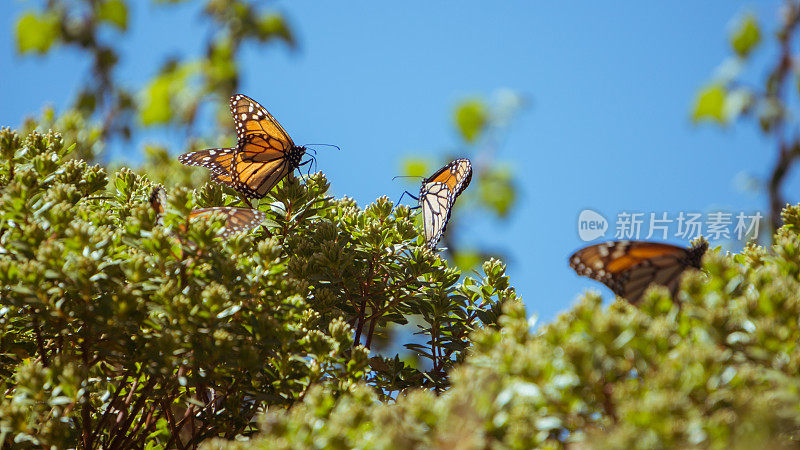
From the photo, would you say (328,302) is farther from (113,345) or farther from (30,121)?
(30,121)

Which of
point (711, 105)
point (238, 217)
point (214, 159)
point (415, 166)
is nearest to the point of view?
point (238, 217)

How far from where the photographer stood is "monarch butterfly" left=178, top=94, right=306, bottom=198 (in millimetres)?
4145

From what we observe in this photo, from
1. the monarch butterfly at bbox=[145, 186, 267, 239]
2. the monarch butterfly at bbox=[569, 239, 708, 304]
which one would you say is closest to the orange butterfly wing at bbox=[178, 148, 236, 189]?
the monarch butterfly at bbox=[145, 186, 267, 239]

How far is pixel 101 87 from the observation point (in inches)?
359

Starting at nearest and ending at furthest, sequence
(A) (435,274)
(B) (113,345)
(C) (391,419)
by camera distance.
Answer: (C) (391,419)
(B) (113,345)
(A) (435,274)

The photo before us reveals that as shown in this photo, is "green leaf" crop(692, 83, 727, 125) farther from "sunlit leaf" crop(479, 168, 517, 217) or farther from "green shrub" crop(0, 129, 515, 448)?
"green shrub" crop(0, 129, 515, 448)

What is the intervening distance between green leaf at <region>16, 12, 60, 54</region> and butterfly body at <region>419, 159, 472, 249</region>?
6.19 metres

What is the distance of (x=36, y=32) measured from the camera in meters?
8.75

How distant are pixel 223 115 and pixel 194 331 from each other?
22.7 ft

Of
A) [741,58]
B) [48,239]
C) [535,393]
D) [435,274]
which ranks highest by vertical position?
[741,58]

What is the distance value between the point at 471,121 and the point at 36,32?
5785 mm

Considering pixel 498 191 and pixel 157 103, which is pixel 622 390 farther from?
pixel 498 191

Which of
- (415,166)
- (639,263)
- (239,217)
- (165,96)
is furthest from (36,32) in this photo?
(639,263)

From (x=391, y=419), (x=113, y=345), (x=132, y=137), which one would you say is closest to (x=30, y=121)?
(x=113, y=345)
